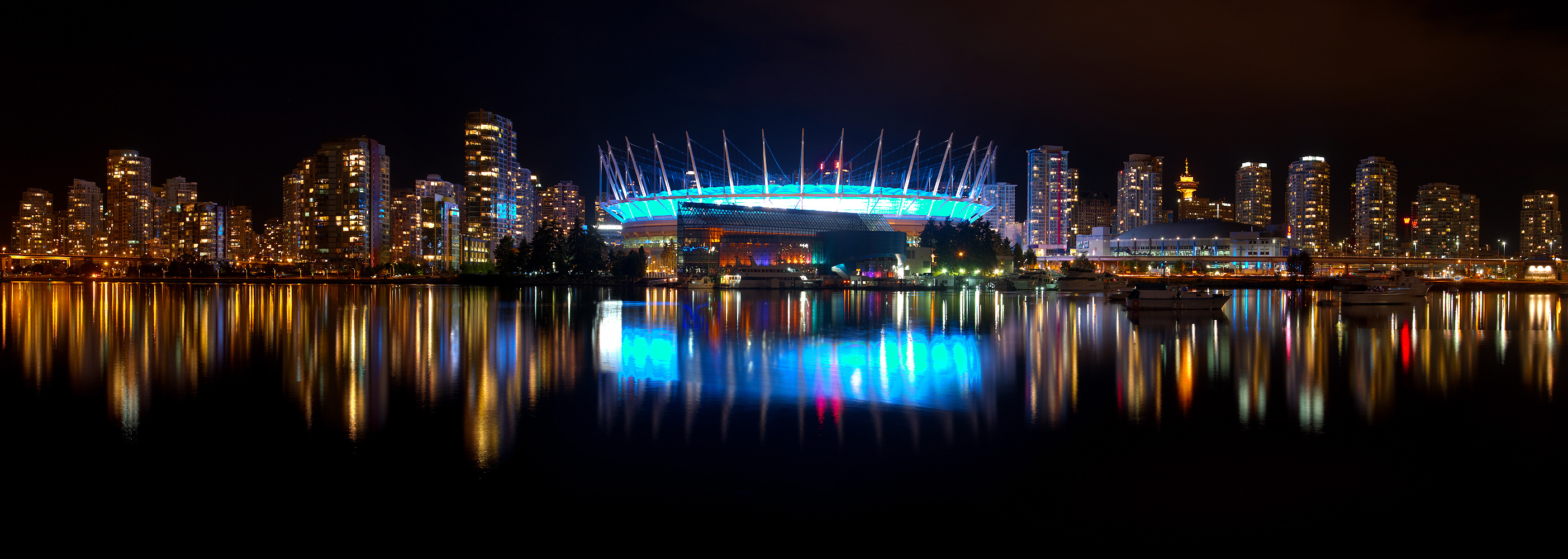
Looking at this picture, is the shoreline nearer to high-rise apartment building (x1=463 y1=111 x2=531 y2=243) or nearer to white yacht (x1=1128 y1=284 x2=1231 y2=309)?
white yacht (x1=1128 y1=284 x2=1231 y2=309)

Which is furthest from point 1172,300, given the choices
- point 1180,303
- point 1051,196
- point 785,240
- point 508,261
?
point 1051,196

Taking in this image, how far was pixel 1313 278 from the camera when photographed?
84.2 metres

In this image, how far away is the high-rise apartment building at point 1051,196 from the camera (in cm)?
19062

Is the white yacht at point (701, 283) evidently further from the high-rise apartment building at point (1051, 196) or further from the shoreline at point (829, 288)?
the high-rise apartment building at point (1051, 196)

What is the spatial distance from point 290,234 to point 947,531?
172607 millimetres

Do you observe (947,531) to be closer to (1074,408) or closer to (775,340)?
(1074,408)

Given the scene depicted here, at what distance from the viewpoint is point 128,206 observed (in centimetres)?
16012

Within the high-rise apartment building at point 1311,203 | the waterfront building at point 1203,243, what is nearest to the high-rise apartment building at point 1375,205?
the high-rise apartment building at point 1311,203

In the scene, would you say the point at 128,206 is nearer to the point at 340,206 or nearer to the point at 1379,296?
the point at 340,206

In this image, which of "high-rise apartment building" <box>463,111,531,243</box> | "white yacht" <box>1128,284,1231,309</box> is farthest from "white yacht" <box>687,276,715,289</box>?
"high-rise apartment building" <box>463,111,531,243</box>

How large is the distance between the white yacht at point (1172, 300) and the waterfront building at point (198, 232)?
170030 millimetres

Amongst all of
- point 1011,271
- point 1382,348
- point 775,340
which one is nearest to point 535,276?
point 1011,271

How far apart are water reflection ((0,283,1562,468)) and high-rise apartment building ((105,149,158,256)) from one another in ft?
532

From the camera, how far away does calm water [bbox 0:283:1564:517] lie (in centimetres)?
730
